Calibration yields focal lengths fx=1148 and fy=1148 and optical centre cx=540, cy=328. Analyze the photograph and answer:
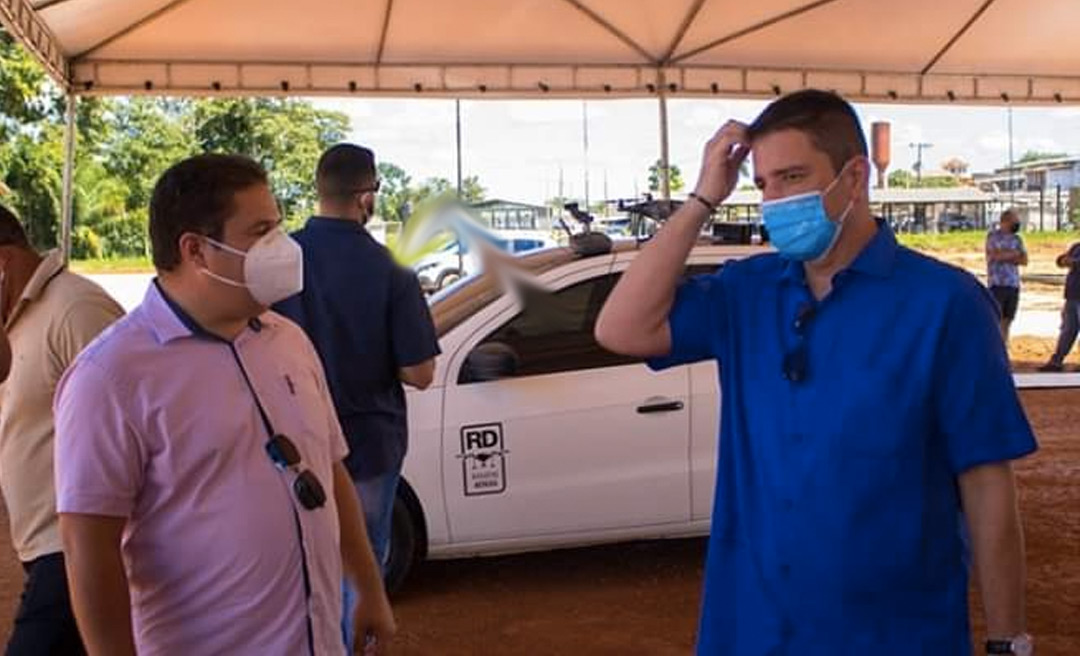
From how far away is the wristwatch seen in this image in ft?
6.89

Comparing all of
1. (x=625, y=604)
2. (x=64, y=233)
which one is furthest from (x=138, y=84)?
(x=625, y=604)

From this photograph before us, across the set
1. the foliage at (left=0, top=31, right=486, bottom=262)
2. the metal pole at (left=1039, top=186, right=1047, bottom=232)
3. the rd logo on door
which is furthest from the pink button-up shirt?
the metal pole at (left=1039, top=186, right=1047, bottom=232)

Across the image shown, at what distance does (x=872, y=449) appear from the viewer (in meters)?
2.01

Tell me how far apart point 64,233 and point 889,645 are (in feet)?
31.4

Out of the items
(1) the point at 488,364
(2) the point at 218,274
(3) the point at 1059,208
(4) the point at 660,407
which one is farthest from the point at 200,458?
(3) the point at 1059,208

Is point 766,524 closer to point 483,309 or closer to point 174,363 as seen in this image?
point 174,363

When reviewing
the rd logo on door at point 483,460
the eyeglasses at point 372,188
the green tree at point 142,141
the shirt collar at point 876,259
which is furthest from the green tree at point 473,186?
the green tree at point 142,141

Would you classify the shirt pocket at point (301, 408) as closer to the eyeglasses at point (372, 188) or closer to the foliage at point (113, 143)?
the eyeglasses at point (372, 188)

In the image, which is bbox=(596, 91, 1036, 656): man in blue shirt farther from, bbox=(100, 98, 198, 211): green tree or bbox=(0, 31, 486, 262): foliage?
bbox=(100, 98, 198, 211): green tree

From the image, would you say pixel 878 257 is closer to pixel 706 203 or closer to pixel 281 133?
pixel 706 203

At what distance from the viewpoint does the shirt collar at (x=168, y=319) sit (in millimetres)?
2012

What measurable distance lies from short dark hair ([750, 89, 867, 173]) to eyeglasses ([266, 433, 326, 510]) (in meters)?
1.06

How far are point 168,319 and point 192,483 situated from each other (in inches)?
11.6

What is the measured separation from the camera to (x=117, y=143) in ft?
85.7
